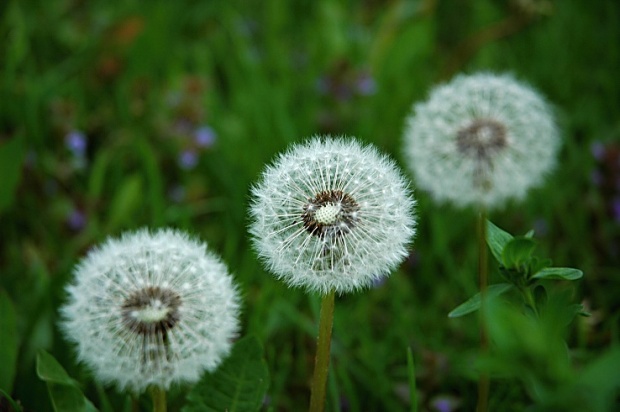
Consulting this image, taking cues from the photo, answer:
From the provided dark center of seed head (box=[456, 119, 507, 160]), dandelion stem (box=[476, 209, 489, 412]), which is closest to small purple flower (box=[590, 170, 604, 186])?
dark center of seed head (box=[456, 119, 507, 160])

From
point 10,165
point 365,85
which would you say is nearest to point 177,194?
point 10,165

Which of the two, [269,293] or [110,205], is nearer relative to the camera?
[269,293]

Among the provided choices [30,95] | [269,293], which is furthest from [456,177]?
Answer: [30,95]

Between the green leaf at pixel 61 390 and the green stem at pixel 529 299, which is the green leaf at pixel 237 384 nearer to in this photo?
the green leaf at pixel 61 390

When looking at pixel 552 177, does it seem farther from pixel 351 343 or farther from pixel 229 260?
pixel 229 260

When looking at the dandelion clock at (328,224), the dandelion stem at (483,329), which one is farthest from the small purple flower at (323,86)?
the dandelion clock at (328,224)

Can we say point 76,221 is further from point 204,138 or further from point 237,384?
point 237,384
